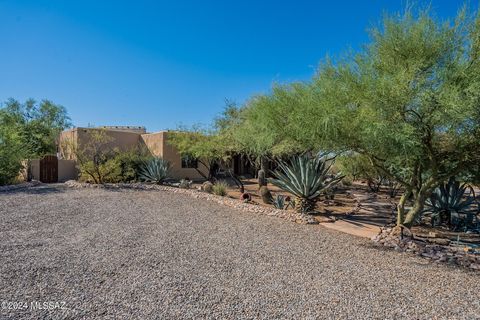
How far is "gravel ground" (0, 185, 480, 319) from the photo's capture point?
3.44 m

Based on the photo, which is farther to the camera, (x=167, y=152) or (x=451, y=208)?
(x=167, y=152)

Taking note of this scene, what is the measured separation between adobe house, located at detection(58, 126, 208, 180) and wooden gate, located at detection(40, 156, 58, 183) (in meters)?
1.38

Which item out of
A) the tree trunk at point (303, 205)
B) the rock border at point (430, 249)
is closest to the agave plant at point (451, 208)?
the rock border at point (430, 249)

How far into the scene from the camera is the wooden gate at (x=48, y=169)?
18.0 metres

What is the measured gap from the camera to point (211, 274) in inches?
176

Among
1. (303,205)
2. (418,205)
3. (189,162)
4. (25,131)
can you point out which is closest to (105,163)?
(189,162)

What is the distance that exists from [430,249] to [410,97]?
3192 mm

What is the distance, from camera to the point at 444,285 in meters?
4.37

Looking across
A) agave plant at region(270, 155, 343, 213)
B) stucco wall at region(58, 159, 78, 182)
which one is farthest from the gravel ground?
stucco wall at region(58, 159, 78, 182)

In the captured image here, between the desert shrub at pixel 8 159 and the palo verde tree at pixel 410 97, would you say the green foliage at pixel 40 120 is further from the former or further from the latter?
the palo verde tree at pixel 410 97

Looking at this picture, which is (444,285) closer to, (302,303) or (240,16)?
(302,303)

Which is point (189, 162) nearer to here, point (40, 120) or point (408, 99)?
point (40, 120)

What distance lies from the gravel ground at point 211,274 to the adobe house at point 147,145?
12.5 metres

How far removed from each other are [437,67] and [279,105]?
3.43 metres
